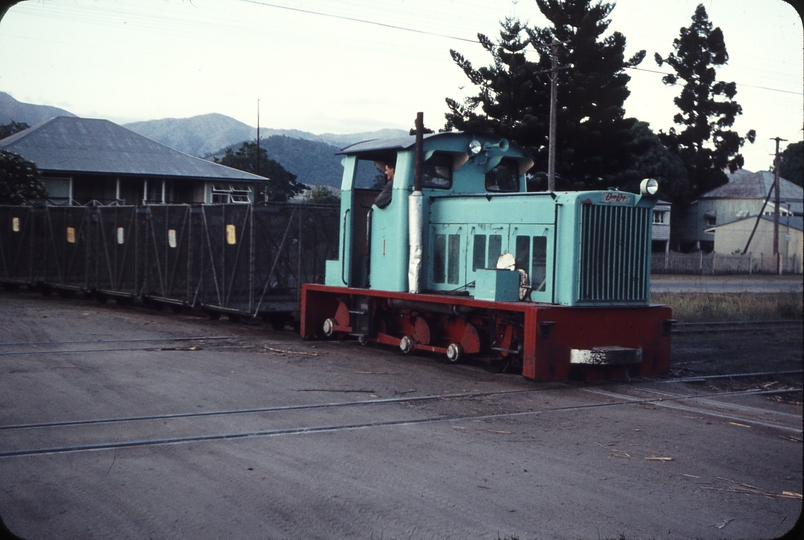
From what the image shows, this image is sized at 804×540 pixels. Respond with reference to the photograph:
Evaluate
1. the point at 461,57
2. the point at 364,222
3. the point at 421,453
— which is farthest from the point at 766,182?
the point at 461,57

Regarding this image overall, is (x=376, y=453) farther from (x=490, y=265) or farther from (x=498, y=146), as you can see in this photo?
(x=498, y=146)

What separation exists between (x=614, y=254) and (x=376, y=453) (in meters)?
4.92

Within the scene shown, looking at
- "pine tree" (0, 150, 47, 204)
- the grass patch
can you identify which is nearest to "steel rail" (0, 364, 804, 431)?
the grass patch

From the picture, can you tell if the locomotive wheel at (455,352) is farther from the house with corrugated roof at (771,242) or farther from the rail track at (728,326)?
the rail track at (728,326)

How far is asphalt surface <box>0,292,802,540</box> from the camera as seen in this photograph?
4809 millimetres

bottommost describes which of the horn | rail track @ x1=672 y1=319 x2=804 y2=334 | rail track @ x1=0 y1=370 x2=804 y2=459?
rail track @ x1=0 y1=370 x2=804 y2=459

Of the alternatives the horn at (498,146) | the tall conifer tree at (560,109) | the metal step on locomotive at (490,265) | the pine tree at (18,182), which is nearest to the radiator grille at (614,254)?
the metal step on locomotive at (490,265)

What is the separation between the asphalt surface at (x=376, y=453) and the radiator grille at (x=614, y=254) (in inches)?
47.8

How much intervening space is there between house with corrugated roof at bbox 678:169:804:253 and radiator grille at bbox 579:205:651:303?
1.34 metres

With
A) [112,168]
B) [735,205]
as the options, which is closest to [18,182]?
[112,168]

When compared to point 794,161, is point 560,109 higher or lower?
higher

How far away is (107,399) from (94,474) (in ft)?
9.12

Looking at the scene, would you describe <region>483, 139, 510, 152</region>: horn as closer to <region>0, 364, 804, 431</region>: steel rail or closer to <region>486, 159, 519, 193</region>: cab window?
<region>486, 159, 519, 193</region>: cab window

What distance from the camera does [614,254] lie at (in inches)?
391
